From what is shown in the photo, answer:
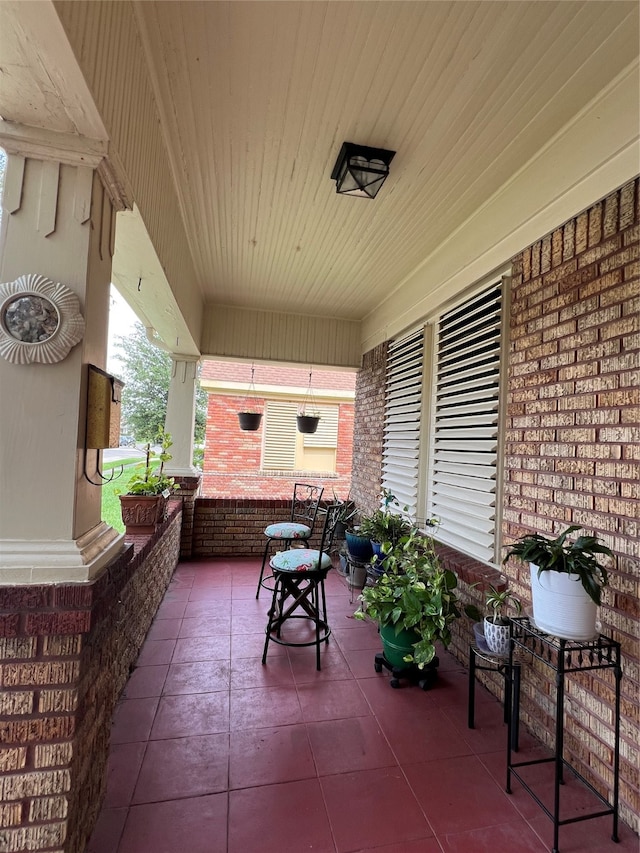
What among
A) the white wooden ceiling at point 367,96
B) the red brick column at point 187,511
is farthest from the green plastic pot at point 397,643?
the red brick column at point 187,511

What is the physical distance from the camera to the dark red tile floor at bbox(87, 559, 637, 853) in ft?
4.51

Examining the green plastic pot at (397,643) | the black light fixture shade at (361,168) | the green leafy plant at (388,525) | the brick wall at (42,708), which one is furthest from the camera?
the green leafy plant at (388,525)

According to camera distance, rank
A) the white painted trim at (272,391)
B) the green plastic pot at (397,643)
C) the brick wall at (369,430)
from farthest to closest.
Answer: the white painted trim at (272,391)
the brick wall at (369,430)
the green plastic pot at (397,643)

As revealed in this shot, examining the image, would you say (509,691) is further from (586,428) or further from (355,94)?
(355,94)

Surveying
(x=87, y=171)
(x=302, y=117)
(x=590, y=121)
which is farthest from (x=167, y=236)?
(x=590, y=121)

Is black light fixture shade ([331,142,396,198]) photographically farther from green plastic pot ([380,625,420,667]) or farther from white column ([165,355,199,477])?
white column ([165,355,199,477])

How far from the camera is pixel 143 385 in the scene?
8.73 m

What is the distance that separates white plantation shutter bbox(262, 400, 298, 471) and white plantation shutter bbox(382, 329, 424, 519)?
346cm

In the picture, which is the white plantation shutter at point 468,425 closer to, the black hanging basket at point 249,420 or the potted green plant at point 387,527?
the potted green plant at point 387,527

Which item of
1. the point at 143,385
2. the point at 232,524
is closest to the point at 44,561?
the point at 232,524

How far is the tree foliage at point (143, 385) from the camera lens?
8.29 m

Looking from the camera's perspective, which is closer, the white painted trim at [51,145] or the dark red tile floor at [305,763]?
the white painted trim at [51,145]

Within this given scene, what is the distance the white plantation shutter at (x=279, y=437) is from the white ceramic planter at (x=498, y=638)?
221 inches

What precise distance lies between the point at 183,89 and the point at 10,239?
44.2 inches
